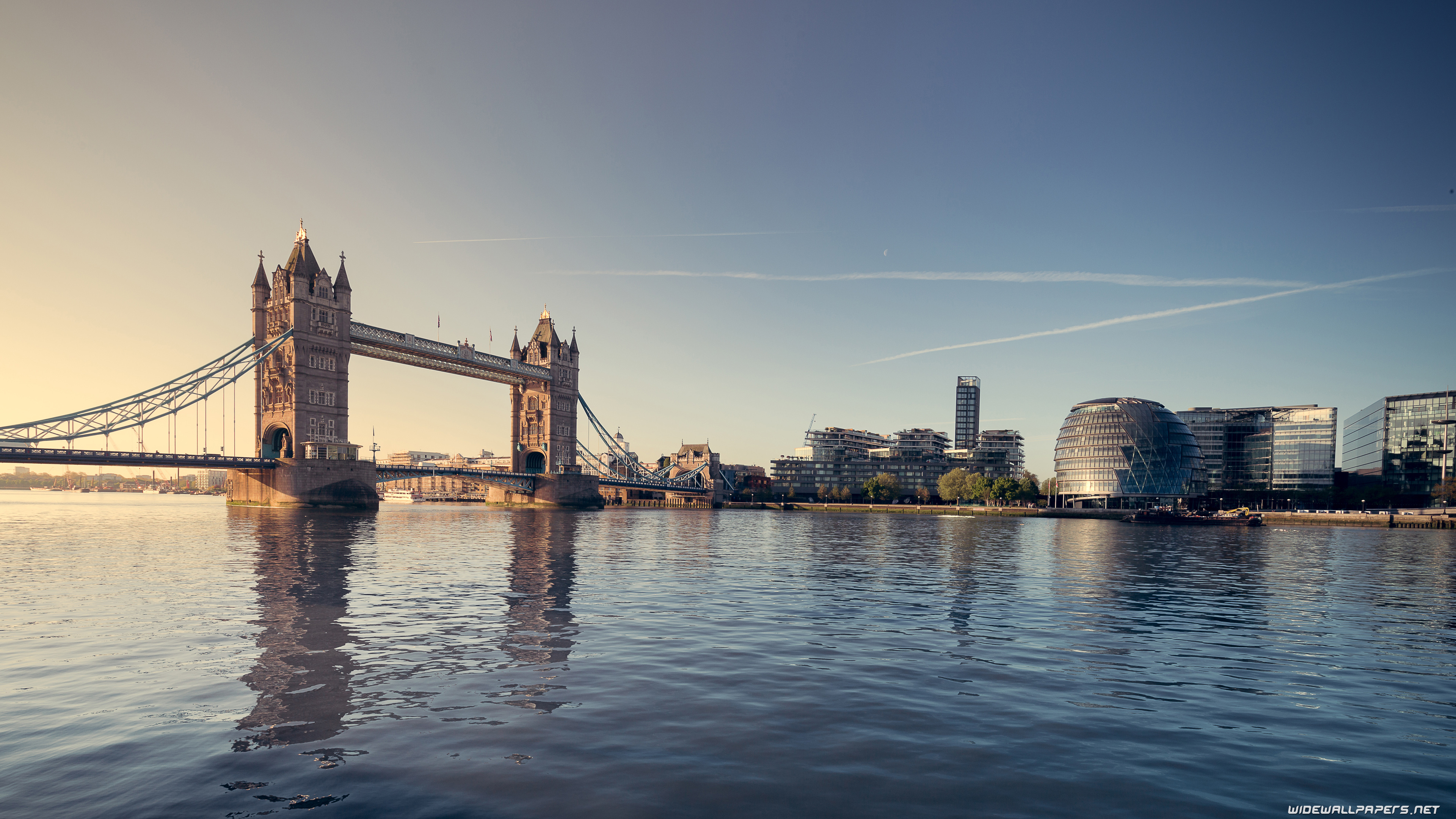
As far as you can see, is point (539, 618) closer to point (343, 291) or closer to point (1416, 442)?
point (343, 291)

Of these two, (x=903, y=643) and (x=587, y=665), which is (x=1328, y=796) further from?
(x=587, y=665)

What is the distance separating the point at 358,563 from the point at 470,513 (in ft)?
299

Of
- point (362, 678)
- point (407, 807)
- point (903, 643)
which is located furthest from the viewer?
point (903, 643)

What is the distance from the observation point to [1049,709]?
12.8m

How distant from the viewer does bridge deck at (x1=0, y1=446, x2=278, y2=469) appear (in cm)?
8012

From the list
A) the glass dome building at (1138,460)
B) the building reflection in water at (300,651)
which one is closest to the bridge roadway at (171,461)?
the building reflection in water at (300,651)

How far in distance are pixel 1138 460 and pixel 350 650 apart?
208665 millimetres

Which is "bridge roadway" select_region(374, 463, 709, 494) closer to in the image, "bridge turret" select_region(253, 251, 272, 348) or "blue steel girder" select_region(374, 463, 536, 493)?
"blue steel girder" select_region(374, 463, 536, 493)

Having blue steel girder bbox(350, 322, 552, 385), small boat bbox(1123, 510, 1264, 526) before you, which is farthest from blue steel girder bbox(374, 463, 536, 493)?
small boat bbox(1123, 510, 1264, 526)

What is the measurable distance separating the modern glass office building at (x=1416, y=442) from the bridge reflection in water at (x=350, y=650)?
21746 cm

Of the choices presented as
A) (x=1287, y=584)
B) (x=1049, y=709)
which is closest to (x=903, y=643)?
(x=1049, y=709)

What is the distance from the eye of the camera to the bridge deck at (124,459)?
80.1 m

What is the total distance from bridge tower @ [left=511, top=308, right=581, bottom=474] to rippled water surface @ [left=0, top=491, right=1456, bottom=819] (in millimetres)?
119252

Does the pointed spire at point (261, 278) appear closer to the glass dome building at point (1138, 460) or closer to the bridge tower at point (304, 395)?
the bridge tower at point (304, 395)
